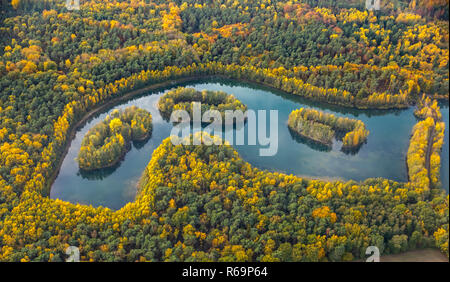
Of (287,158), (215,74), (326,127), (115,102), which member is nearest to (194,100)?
(215,74)

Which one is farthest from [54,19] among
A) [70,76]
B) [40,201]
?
[40,201]

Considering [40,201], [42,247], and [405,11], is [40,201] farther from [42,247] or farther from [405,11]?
[405,11]

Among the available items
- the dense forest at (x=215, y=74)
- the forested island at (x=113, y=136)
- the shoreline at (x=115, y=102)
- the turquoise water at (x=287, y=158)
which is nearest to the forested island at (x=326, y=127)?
the turquoise water at (x=287, y=158)

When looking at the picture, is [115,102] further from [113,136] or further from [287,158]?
[287,158]

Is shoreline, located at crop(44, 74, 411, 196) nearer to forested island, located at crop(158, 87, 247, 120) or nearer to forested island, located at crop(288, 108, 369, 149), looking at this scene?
forested island, located at crop(158, 87, 247, 120)

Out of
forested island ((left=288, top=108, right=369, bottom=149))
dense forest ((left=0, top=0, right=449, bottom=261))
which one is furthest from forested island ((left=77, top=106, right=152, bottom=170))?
forested island ((left=288, top=108, right=369, bottom=149))

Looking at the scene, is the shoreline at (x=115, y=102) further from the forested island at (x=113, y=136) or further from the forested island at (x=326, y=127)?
the forested island at (x=326, y=127)
